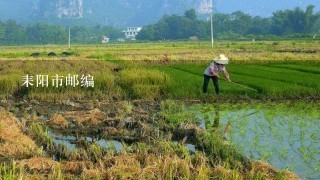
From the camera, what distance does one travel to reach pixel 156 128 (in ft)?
23.7

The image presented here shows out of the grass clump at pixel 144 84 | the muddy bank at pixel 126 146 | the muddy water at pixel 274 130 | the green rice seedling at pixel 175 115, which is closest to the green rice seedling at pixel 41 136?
the muddy bank at pixel 126 146

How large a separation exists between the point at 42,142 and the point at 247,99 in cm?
548

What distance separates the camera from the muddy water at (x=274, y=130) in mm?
5441

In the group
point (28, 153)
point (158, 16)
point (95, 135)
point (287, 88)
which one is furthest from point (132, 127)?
point (158, 16)

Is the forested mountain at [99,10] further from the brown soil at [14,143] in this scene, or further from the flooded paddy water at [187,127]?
the brown soil at [14,143]

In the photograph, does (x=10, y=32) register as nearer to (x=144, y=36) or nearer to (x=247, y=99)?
(x=144, y=36)

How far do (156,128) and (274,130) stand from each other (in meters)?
1.85

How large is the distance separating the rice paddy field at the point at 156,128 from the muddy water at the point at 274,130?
15 mm

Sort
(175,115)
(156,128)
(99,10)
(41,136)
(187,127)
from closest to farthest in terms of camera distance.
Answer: (41,136)
(187,127)
(156,128)
(175,115)
(99,10)

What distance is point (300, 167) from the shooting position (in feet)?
16.9

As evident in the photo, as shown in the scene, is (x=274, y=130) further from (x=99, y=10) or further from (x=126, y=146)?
(x=99, y=10)

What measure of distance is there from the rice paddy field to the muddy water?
0.02 meters

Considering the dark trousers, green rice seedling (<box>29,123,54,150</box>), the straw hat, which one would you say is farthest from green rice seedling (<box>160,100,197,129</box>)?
green rice seedling (<box>29,123,54,150</box>)

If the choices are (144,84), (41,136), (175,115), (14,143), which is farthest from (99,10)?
(14,143)
